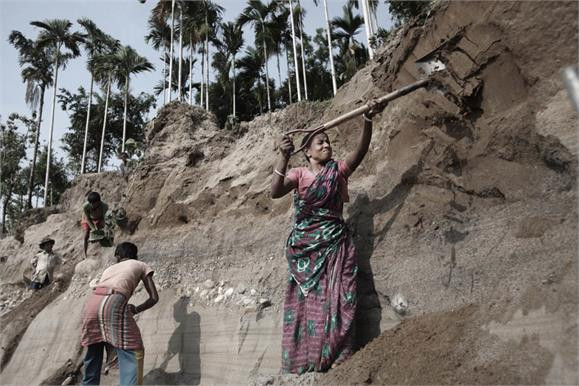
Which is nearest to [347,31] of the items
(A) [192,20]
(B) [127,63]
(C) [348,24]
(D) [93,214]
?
(C) [348,24]

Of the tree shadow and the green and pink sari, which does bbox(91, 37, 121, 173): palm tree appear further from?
the green and pink sari

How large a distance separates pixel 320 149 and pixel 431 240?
134cm

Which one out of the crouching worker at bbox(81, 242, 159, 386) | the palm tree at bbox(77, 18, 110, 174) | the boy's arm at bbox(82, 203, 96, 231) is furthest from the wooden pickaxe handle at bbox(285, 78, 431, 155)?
the palm tree at bbox(77, 18, 110, 174)

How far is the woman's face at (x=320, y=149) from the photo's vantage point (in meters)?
4.61

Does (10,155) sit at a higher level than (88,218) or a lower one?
higher

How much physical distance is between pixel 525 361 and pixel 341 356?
1.42 meters

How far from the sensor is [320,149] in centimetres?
463

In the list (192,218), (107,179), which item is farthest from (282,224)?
(107,179)

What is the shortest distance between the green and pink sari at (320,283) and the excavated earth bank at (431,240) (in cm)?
20

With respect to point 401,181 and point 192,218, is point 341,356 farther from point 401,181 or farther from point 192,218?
point 192,218

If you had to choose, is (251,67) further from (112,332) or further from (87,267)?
(112,332)

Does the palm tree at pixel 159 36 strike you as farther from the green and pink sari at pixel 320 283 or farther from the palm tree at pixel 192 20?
the green and pink sari at pixel 320 283

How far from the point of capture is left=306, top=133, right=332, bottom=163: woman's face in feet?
15.1

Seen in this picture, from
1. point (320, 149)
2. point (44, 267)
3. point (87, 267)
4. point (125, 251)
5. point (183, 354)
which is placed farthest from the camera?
point (44, 267)
